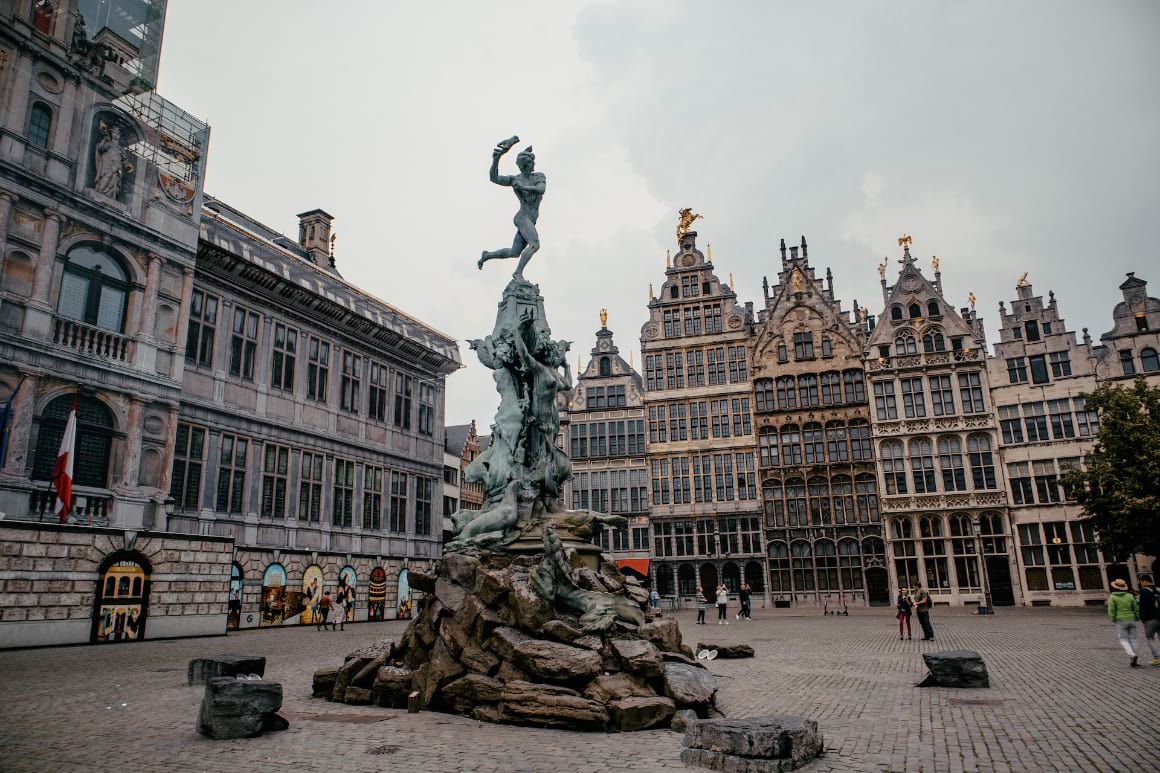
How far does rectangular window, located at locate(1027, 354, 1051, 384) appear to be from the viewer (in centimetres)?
4397

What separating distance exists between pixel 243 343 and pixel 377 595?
13.6 meters

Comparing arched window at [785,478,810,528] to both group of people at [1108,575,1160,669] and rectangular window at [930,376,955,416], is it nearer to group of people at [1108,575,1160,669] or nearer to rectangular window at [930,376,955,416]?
rectangular window at [930,376,955,416]

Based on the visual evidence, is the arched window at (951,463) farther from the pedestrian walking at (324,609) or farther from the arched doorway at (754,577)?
the pedestrian walking at (324,609)

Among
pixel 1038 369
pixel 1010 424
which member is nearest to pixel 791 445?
pixel 1010 424

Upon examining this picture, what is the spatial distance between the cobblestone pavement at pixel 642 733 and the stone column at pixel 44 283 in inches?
413

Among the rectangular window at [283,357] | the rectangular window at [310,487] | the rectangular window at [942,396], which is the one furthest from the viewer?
the rectangular window at [942,396]

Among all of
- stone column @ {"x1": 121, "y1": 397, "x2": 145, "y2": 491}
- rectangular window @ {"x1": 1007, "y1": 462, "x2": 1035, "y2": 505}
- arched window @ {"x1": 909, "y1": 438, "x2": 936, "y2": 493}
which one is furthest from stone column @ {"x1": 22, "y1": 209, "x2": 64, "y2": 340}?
rectangular window @ {"x1": 1007, "y1": 462, "x2": 1035, "y2": 505}

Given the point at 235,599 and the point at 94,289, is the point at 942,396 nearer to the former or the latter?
the point at 235,599

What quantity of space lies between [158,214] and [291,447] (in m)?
10.8

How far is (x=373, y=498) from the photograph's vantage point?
120 feet

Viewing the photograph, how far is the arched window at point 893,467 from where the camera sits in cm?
4503

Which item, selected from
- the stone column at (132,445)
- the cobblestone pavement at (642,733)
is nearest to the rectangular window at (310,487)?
the stone column at (132,445)

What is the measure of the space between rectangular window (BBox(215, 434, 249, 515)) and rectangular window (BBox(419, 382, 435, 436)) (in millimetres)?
12058

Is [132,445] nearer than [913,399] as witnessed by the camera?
Yes
